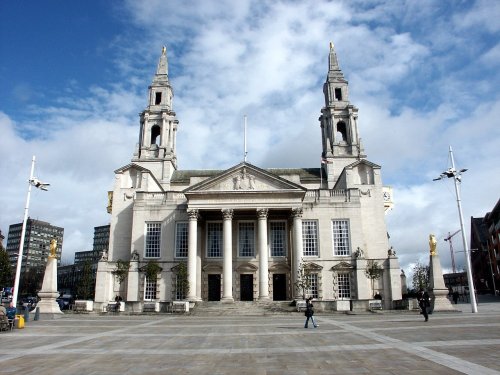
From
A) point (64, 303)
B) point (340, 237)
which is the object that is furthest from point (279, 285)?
point (64, 303)

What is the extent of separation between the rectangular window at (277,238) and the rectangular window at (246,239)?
205 cm

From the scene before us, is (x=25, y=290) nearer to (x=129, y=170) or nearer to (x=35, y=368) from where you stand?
(x=129, y=170)

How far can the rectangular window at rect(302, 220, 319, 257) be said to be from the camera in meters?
47.0

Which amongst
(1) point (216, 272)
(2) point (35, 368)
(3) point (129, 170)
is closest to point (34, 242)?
(3) point (129, 170)

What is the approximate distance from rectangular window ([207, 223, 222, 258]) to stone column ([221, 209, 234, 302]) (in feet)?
10.9

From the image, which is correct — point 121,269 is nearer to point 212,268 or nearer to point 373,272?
point 212,268

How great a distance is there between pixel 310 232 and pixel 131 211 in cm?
2222

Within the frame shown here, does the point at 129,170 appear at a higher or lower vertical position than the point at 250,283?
higher

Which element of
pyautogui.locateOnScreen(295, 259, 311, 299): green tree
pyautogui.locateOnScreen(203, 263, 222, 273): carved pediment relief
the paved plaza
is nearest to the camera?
the paved plaza

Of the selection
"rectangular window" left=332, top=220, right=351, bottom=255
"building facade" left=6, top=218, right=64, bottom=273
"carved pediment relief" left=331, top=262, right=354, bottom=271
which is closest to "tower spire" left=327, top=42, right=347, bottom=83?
"rectangular window" left=332, top=220, right=351, bottom=255

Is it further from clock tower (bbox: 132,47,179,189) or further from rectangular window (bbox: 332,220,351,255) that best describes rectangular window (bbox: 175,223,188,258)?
rectangular window (bbox: 332,220,351,255)

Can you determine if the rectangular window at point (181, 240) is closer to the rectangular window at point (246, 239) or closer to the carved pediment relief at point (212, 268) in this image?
the carved pediment relief at point (212, 268)

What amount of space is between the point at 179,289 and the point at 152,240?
22.8 feet

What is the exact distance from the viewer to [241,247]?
4794 centimetres
